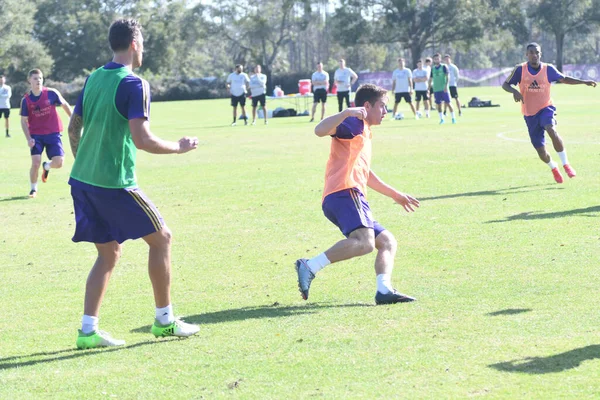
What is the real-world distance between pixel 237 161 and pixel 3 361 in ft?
50.2

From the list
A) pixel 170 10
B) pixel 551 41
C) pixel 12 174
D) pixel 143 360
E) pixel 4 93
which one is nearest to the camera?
pixel 143 360

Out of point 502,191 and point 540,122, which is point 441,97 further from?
point 502,191

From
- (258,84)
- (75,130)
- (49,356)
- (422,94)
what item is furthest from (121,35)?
(422,94)

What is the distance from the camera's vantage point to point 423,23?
3836 inches

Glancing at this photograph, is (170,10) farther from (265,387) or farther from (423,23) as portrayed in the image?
(265,387)

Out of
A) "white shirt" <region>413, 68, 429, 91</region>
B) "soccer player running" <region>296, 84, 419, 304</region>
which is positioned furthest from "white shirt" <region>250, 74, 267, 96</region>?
"soccer player running" <region>296, 84, 419, 304</region>

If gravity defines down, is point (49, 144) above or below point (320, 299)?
above

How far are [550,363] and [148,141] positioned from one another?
2.82 meters

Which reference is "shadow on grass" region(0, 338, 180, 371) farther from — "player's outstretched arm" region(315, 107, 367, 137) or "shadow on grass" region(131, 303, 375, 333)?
"player's outstretched arm" region(315, 107, 367, 137)

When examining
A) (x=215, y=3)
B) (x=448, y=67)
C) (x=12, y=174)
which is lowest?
(x=12, y=174)

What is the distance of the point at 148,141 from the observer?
20.5ft

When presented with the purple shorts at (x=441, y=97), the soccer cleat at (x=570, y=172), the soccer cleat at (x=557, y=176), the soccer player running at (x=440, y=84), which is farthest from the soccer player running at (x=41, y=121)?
the purple shorts at (x=441, y=97)

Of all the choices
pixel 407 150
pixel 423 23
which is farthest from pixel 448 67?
pixel 423 23

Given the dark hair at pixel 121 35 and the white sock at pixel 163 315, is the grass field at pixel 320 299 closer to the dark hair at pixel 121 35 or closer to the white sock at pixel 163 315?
the white sock at pixel 163 315
